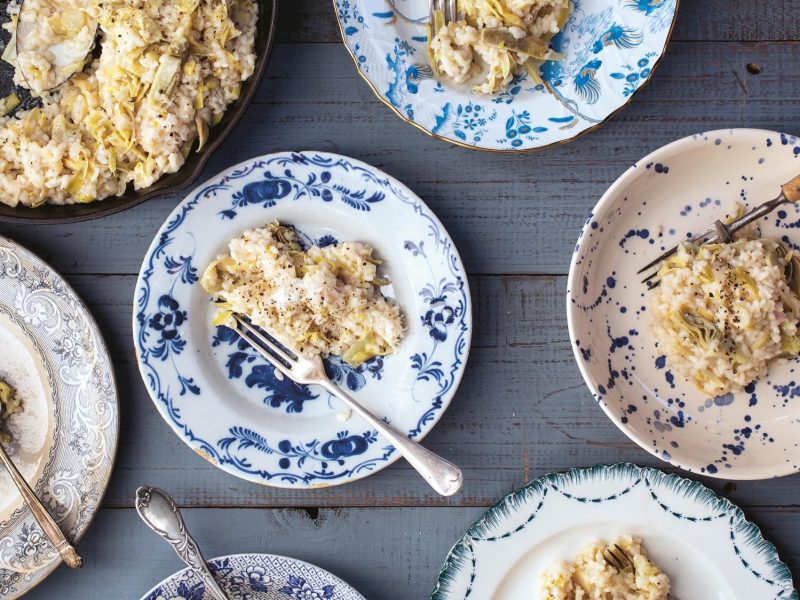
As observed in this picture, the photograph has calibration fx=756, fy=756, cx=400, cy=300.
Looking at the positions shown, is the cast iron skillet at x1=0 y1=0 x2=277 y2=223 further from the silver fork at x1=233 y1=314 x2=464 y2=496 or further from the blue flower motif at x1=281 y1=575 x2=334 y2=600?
the blue flower motif at x1=281 y1=575 x2=334 y2=600

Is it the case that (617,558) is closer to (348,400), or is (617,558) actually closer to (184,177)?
(348,400)

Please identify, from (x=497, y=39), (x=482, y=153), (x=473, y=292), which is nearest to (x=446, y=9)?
(x=497, y=39)

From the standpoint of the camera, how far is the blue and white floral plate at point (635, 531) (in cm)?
147

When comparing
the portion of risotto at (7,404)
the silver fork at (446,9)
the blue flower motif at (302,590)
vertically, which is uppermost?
the silver fork at (446,9)

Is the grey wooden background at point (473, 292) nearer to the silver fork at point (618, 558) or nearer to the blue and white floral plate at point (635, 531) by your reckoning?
the blue and white floral plate at point (635, 531)

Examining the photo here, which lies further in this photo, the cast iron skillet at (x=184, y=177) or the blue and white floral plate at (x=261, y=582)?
the blue and white floral plate at (x=261, y=582)

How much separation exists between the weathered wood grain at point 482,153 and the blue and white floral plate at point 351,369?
8cm

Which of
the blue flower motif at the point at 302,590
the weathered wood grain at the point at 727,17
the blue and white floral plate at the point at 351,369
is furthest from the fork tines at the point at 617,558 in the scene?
the weathered wood grain at the point at 727,17

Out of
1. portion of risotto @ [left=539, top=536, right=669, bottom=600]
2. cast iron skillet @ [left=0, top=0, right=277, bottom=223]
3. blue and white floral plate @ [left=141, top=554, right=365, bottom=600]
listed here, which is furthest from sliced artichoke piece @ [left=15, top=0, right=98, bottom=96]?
portion of risotto @ [left=539, top=536, right=669, bottom=600]

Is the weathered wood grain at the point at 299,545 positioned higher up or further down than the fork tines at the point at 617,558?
further down

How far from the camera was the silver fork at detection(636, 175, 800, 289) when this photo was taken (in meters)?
1.34

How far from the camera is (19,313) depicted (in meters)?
1.54

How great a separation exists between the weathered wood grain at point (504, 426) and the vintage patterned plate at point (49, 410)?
0.13m

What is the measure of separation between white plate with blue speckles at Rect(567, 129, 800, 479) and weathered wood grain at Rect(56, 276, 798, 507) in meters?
0.09
